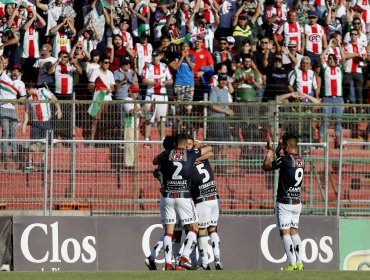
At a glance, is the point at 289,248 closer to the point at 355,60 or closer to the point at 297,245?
the point at 297,245

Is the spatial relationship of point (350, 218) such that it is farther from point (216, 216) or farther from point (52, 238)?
point (52, 238)

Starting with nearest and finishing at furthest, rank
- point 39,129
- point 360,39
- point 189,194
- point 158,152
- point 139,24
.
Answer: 1. point 189,194
2. point 39,129
3. point 158,152
4. point 139,24
5. point 360,39

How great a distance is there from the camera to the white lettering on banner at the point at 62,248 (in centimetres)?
2084

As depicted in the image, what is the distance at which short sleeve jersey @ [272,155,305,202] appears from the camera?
1859 centimetres

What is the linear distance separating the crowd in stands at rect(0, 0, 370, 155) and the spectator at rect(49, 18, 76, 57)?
0.07 feet

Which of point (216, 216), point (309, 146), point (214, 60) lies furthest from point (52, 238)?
point (214, 60)

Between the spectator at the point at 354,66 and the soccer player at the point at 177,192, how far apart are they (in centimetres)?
A: 844

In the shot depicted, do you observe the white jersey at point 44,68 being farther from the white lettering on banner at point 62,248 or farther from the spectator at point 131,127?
the white lettering on banner at point 62,248

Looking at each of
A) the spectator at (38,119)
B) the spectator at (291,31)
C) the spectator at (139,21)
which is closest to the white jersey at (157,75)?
the spectator at (139,21)

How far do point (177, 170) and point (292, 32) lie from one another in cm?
938

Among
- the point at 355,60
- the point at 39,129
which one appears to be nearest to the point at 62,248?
the point at 39,129

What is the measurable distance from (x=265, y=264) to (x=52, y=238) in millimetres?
4131

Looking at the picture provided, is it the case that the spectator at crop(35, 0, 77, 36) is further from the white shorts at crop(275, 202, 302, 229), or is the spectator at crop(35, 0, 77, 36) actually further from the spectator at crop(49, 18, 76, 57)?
the white shorts at crop(275, 202, 302, 229)

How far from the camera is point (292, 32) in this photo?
27.0 metres
